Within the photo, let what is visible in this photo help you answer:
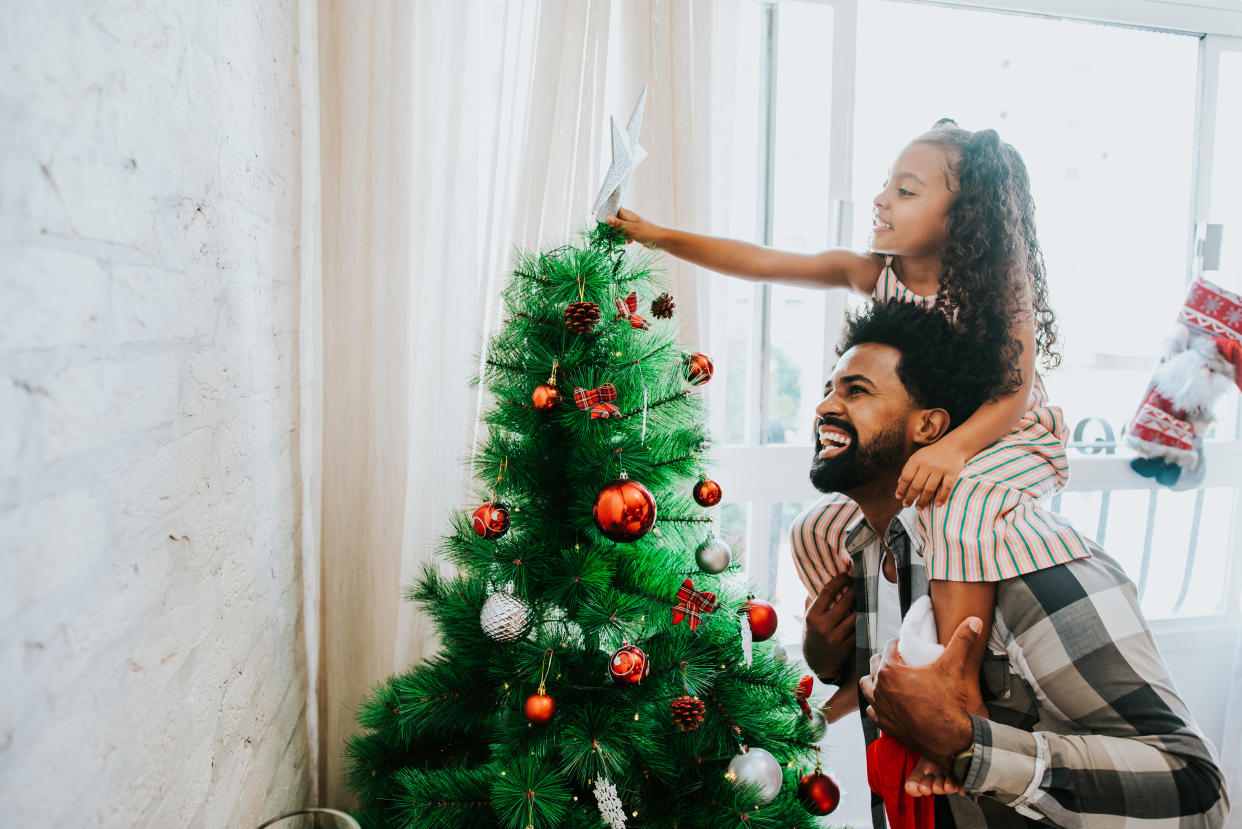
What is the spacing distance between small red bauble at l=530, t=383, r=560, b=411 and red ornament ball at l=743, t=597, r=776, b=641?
44cm

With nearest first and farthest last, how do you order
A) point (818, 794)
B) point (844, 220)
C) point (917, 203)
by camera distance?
point (917, 203)
point (818, 794)
point (844, 220)

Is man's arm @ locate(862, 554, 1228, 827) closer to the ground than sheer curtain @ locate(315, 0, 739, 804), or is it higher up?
closer to the ground

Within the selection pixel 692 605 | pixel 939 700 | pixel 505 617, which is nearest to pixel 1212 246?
pixel 939 700

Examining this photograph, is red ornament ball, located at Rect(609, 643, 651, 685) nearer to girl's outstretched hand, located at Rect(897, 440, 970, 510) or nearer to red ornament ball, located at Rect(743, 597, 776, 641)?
red ornament ball, located at Rect(743, 597, 776, 641)

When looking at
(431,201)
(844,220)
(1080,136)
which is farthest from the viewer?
(1080,136)

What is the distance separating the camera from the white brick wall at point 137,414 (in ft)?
1.78

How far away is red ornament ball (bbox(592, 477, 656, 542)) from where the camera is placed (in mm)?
979

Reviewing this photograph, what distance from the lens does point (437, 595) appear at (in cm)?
122

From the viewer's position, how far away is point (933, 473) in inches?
40.9

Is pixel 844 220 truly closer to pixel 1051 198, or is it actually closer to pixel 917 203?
pixel 1051 198

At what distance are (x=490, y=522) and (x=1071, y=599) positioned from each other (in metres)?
0.81

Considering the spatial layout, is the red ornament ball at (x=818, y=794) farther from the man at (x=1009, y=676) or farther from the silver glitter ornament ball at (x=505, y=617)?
the silver glitter ornament ball at (x=505, y=617)

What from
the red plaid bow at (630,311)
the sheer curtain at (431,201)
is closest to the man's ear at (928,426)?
the red plaid bow at (630,311)

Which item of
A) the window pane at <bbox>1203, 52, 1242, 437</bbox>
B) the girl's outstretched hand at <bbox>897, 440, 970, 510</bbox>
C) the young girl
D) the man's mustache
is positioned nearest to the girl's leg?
the young girl
